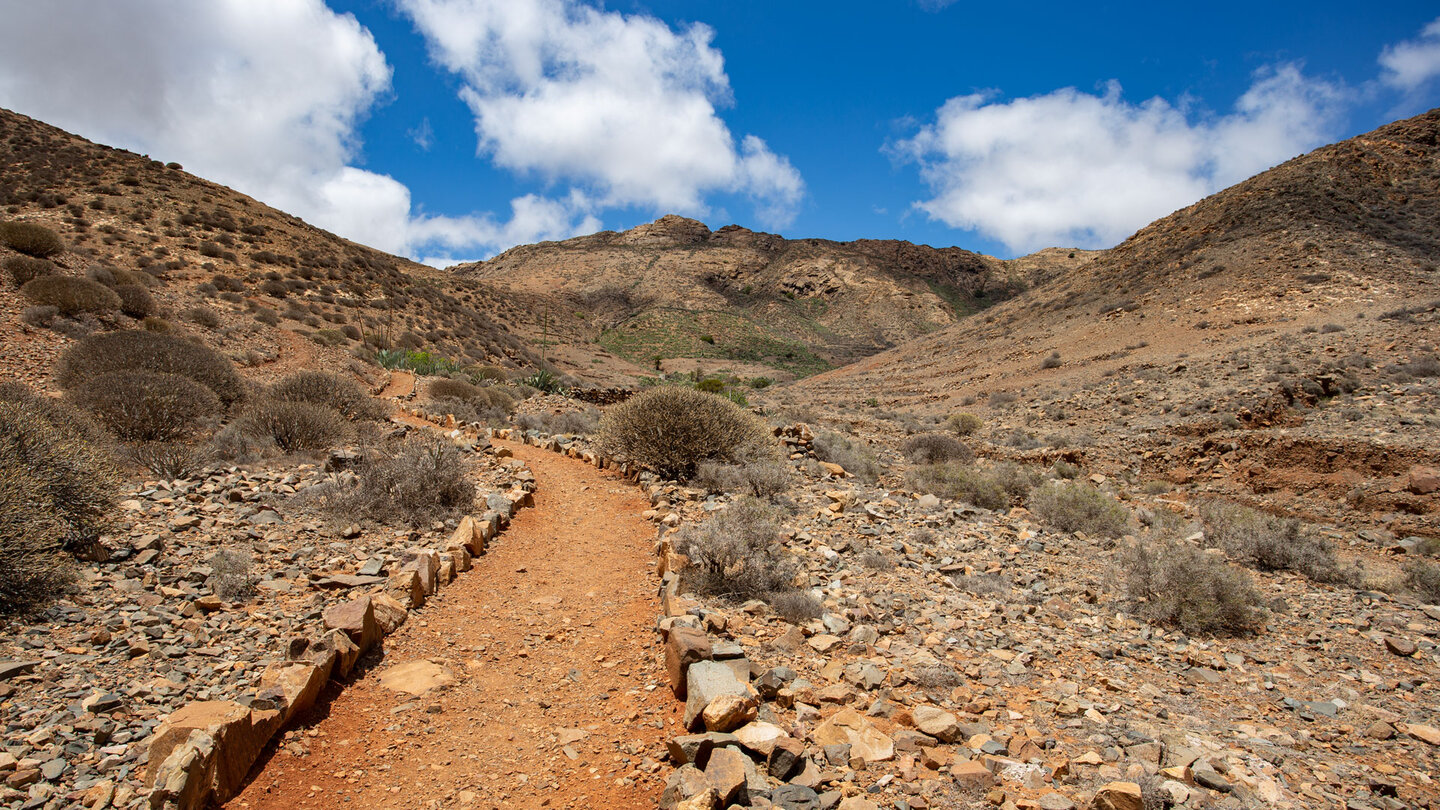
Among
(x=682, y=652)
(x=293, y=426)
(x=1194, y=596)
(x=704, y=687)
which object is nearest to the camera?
(x=704, y=687)

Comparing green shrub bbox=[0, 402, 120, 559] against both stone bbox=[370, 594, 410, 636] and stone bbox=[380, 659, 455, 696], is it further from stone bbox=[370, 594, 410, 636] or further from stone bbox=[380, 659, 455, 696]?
stone bbox=[380, 659, 455, 696]

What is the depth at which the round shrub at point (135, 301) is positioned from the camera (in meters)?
16.2

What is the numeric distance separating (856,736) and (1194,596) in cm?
369

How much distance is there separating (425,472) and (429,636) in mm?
2843

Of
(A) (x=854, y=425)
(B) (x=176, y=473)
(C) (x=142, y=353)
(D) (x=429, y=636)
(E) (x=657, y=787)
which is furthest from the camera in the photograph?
(A) (x=854, y=425)

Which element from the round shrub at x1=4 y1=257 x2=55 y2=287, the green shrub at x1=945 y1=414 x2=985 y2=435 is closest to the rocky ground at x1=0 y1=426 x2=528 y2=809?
the round shrub at x1=4 y1=257 x2=55 y2=287

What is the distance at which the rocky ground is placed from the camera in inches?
111

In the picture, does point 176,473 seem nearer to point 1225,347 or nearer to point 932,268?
point 1225,347

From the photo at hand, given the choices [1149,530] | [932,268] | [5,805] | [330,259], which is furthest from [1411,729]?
[932,268]

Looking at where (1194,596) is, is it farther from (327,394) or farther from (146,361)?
(146,361)

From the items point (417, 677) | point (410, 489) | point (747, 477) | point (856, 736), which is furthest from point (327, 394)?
point (856, 736)

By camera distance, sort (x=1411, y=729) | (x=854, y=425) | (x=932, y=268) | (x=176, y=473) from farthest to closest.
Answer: (x=932, y=268), (x=854, y=425), (x=176, y=473), (x=1411, y=729)

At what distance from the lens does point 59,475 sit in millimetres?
4699

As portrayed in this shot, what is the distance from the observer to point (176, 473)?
257 inches
